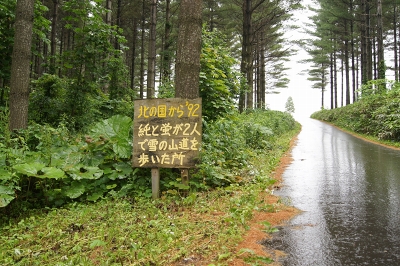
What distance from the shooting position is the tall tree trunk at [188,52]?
534 centimetres

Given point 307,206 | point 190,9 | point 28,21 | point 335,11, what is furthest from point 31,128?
point 335,11

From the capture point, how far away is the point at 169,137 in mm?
4828

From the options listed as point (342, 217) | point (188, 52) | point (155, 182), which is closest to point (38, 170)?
point (155, 182)

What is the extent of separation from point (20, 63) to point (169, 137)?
183 inches

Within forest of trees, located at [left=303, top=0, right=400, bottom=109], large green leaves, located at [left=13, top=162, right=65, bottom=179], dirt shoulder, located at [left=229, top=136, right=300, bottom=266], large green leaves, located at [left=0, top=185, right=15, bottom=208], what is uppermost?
forest of trees, located at [left=303, top=0, right=400, bottom=109]

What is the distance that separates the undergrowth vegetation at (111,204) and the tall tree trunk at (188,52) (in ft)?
4.24

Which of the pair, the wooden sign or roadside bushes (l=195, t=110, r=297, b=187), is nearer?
the wooden sign

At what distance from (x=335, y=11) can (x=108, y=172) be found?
30.2 m

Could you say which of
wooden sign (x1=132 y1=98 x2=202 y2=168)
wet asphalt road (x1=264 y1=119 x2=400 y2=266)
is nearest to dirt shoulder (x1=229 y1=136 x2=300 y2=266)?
wet asphalt road (x1=264 y1=119 x2=400 y2=266)

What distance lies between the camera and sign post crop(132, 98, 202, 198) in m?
4.78

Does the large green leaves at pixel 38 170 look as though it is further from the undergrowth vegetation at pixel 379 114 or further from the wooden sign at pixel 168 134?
the undergrowth vegetation at pixel 379 114

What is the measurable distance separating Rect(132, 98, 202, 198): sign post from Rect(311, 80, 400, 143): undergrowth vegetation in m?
11.4

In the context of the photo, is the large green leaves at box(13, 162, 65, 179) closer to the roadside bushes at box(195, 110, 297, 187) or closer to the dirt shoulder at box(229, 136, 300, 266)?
the roadside bushes at box(195, 110, 297, 187)

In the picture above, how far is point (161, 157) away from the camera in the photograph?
4.82 m
